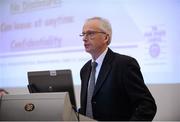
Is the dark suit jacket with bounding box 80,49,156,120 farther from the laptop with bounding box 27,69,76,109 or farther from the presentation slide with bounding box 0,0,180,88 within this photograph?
the presentation slide with bounding box 0,0,180,88

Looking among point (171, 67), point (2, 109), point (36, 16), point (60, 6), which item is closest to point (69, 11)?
point (60, 6)

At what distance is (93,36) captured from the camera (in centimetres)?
211

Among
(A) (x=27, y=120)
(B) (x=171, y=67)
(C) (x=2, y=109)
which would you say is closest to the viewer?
(A) (x=27, y=120)

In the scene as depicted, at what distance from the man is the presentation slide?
1167 mm

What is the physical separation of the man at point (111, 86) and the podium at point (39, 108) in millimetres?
455

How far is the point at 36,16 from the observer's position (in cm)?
405

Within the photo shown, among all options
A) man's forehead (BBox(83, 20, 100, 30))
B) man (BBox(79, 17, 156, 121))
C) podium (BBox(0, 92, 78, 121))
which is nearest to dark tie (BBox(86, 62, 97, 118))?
man (BBox(79, 17, 156, 121))

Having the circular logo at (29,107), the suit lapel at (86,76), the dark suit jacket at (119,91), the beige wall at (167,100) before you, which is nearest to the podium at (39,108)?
the circular logo at (29,107)

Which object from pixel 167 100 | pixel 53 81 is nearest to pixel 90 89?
pixel 53 81

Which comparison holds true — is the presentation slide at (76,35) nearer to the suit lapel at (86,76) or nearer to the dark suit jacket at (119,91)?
the suit lapel at (86,76)

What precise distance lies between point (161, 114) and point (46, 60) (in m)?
1.51

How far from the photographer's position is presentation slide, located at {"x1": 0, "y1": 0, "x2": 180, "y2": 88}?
3154 millimetres

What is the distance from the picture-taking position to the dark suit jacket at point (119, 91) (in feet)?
6.21

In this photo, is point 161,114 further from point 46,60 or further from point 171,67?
point 46,60
